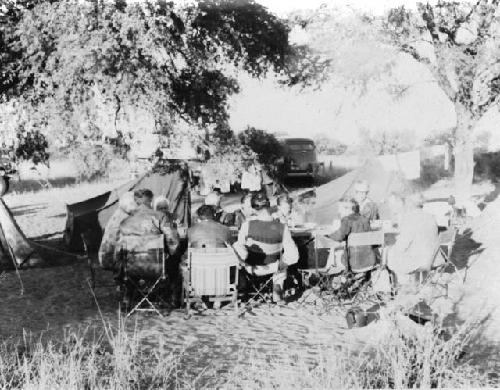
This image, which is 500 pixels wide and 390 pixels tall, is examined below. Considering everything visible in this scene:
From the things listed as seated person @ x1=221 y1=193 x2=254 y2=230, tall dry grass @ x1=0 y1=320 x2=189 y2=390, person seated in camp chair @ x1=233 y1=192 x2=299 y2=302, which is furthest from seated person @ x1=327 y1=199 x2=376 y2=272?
tall dry grass @ x1=0 y1=320 x2=189 y2=390

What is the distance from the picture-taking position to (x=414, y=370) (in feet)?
16.4

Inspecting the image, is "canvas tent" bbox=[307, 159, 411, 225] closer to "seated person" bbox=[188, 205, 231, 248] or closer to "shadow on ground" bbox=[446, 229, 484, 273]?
"shadow on ground" bbox=[446, 229, 484, 273]

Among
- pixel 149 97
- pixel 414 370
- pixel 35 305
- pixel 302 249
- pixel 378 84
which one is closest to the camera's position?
pixel 414 370

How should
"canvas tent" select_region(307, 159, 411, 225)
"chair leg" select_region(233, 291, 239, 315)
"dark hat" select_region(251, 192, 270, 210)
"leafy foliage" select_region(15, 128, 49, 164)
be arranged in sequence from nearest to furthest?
"chair leg" select_region(233, 291, 239, 315)
"dark hat" select_region(251, 192, 270, 210)
"leafy foliage" select_region(15, 128, 49, 164)
"canvas tent" select_region(307, 159, 411, 225)

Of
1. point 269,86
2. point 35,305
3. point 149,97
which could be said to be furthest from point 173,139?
point 35,305

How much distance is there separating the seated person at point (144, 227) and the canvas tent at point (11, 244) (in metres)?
3.69

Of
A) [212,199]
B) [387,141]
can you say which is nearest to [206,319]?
[212,199]

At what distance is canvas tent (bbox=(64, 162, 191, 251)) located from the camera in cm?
1284

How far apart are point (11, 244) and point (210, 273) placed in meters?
4.98

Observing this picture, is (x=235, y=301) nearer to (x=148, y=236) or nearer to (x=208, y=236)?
(x=208, y=236)

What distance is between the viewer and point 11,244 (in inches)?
433

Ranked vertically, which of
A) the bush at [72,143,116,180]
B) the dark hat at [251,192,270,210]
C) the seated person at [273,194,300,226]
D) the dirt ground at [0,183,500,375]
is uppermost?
the bush at [72,143,116,180]

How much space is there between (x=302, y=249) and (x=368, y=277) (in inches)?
39.1

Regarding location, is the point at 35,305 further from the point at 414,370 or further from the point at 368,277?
the point at 414,370
